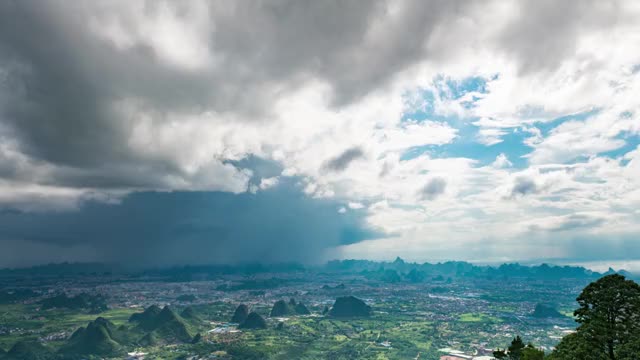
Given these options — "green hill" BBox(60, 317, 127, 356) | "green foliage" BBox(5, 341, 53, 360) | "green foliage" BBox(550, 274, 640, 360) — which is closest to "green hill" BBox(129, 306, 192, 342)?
"green hill" BBox(60, 317, 127, 356)

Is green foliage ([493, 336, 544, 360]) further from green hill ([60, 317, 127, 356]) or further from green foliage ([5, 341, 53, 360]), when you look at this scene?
green foliage ([5, 341, 53, 360])

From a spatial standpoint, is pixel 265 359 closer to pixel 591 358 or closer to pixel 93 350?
pixel 93 350

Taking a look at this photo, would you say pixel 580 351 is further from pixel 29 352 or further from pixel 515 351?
pixel 29 352

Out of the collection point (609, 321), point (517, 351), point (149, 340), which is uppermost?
point (609, 321)

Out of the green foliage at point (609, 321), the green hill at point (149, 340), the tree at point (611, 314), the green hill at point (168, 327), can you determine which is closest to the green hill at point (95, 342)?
the green hill at point (149, 340)

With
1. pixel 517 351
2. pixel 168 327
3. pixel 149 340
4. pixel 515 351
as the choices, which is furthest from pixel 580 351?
pixel 168 327

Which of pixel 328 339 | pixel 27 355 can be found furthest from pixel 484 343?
pixel 27 355
